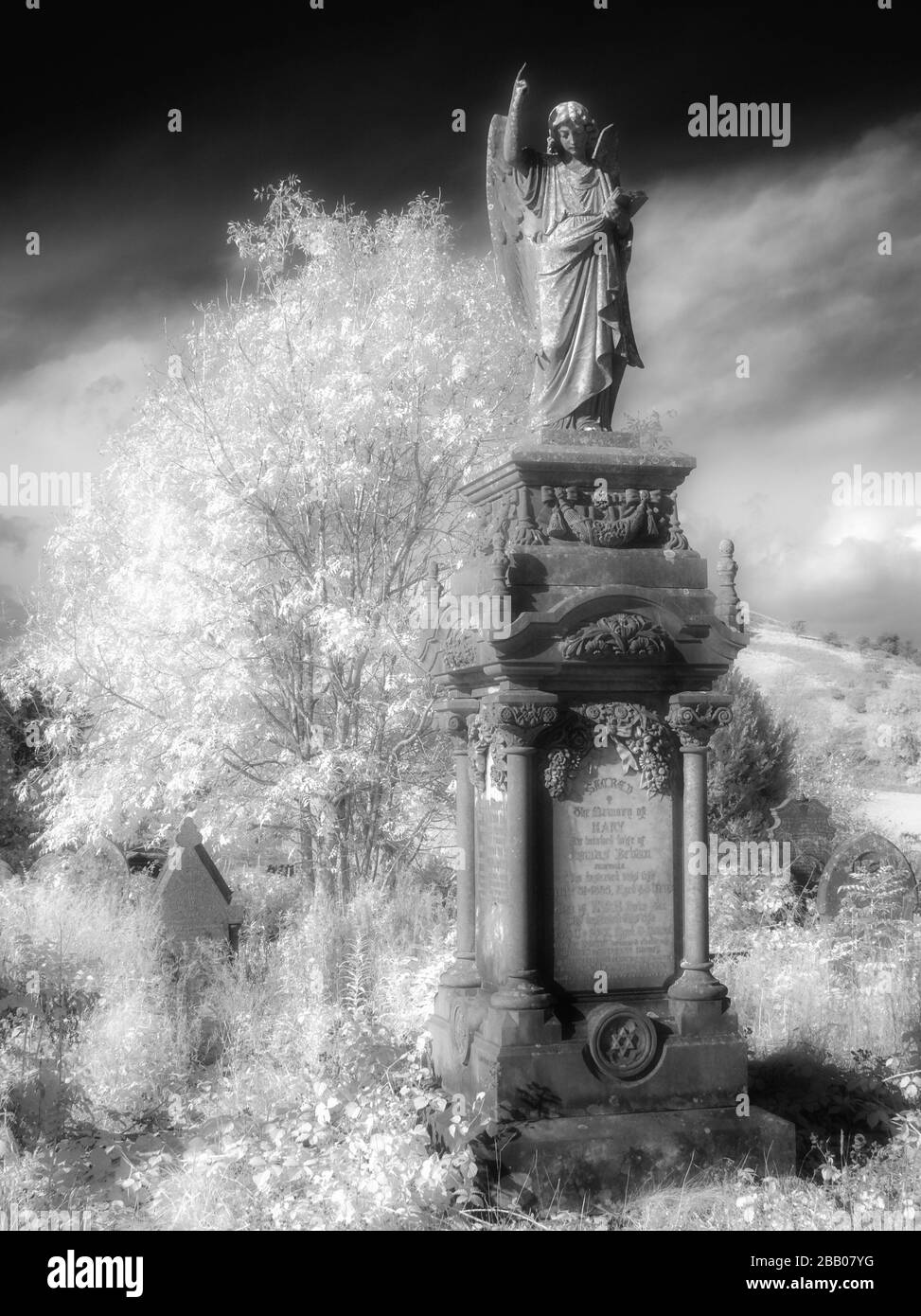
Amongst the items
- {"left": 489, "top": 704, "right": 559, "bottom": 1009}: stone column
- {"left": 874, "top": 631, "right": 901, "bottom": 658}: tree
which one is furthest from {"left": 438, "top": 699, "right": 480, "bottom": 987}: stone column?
{"left": 874, "top": 631, "right": 901, "bottom": 658}: tree

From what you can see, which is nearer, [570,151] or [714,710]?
[714,710]

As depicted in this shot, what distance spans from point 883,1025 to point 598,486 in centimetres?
531

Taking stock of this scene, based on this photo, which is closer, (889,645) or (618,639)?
(618,639)

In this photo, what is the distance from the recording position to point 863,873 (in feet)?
44.2

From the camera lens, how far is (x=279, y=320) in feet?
45.0

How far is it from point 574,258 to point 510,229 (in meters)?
0.65

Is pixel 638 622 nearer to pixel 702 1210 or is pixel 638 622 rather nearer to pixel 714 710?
pixel 714 710

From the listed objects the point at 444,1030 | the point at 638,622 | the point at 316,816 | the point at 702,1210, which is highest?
the point at 638,622

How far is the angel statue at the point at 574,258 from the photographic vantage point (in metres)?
7.54

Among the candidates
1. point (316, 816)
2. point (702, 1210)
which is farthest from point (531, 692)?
point (316, 816)

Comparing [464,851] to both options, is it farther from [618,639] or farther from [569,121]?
[569,121]

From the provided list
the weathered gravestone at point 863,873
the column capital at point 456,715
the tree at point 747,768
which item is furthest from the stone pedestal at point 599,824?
the tree at point 747,768

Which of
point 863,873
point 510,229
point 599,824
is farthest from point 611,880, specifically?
point 863,873

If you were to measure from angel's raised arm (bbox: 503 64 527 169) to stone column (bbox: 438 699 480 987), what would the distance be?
10.8 feet
